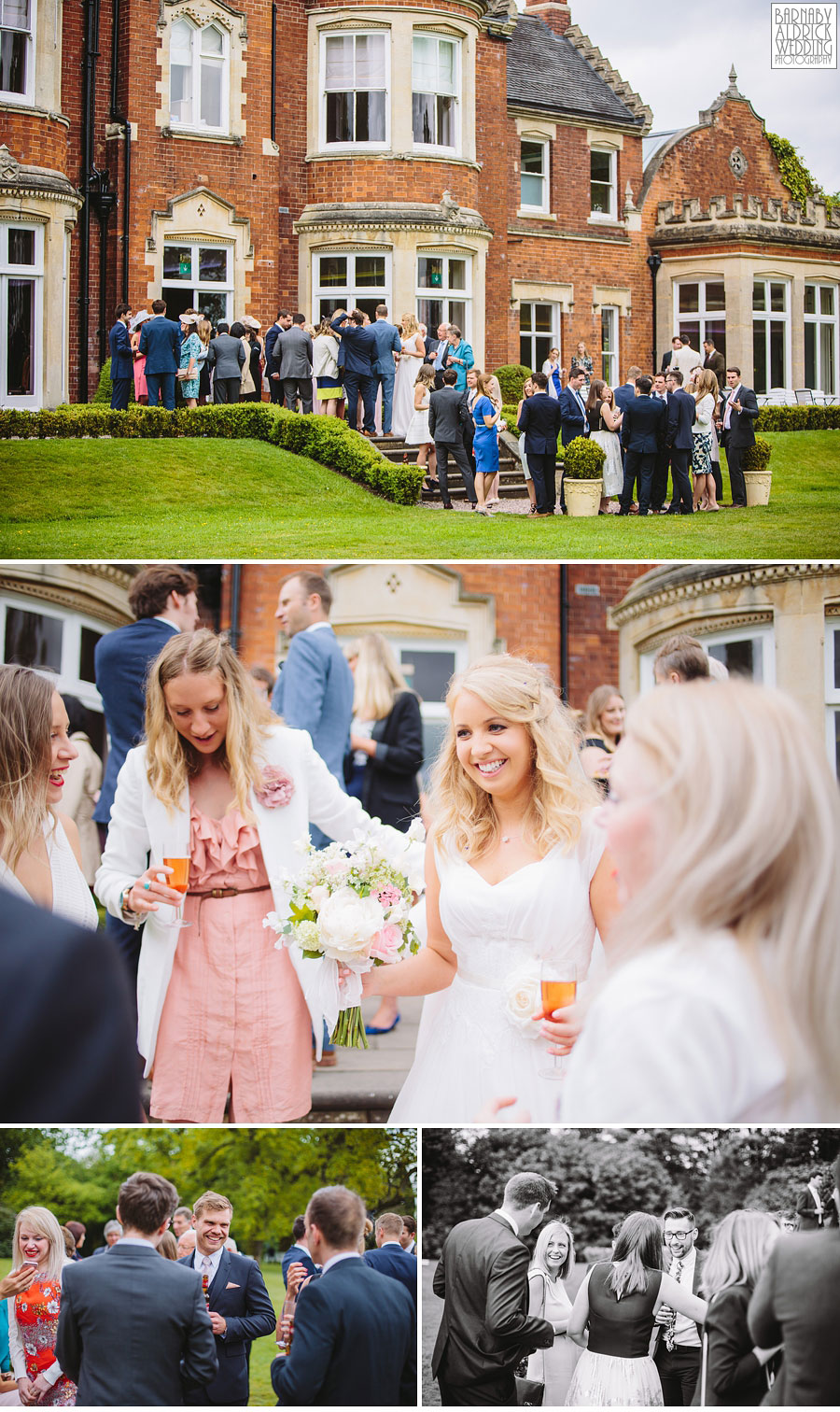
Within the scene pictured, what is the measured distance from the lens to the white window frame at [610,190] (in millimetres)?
6398

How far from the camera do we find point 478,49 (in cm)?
627

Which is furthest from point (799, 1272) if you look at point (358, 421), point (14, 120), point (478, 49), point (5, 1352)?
point (478, 49)

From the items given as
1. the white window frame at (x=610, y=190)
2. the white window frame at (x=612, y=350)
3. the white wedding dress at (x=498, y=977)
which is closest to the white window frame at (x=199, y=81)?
the white window frame at (x=610, y=190)

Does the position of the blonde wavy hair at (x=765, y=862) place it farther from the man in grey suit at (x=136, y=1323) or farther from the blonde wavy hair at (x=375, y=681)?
the blonde wavy hair at (x=375, y=681)

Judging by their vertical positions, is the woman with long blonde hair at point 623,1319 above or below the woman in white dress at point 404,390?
below

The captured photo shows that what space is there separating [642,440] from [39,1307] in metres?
4.08

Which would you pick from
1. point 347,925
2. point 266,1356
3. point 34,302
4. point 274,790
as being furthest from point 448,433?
point 266,1356

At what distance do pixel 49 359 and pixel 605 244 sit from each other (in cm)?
272

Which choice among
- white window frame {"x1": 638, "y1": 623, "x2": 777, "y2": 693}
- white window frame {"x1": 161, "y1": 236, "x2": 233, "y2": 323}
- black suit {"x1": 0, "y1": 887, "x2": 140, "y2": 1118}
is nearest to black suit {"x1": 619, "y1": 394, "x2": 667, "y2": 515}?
white window frame {"x1": 638, "y1": 623, "x2": 777, "y2": 693}

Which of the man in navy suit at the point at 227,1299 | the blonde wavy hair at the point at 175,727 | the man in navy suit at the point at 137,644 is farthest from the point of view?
the man in navy suit at the point at 137,644

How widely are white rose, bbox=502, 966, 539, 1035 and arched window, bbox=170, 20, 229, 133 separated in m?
4.11

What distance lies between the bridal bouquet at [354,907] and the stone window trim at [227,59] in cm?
Answer: 362

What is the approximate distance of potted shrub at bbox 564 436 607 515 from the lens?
224 inches

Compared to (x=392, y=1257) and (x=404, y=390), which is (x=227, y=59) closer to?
(x=404, y=390)
